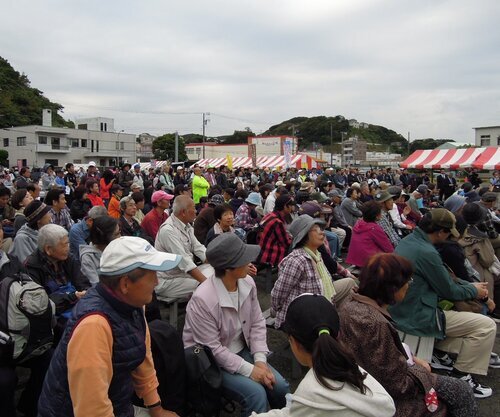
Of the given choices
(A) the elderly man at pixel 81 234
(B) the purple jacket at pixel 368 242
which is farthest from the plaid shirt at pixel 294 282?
(A) the elderly man at pixel 81 234

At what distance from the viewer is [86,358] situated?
1.68 metres

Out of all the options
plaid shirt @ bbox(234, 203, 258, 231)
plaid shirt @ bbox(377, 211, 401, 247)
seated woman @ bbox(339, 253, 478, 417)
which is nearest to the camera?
seated woman @ bbox(339, 253, 478, 417)

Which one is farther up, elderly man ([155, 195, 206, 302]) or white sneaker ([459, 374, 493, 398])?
elderly man ([155, 195, 206, 302])

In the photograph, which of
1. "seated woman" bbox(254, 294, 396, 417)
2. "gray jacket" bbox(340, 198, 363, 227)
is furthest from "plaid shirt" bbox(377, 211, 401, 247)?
"seated woman" bbox(254, 294, 396, 417)

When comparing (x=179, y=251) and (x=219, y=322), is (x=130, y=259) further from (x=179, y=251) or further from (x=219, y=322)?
(x=179, y=251)

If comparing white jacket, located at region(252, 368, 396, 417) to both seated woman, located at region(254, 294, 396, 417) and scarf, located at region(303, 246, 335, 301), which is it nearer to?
seated woman, located at region(254, 294, 396, 417)

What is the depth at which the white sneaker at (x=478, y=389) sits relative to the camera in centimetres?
343

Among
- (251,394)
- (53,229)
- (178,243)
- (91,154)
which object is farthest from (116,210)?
(91,154)

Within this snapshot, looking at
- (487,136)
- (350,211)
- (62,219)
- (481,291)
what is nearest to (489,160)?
(350,211)

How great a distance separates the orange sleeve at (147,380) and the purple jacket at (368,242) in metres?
3.87

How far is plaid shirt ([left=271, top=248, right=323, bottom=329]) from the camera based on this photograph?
11.4 ft

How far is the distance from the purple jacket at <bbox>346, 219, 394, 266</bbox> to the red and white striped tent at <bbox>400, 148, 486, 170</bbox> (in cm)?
1755

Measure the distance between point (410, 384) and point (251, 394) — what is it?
100 cm

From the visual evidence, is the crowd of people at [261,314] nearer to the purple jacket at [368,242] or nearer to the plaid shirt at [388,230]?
the purple jacket at [368,242]
